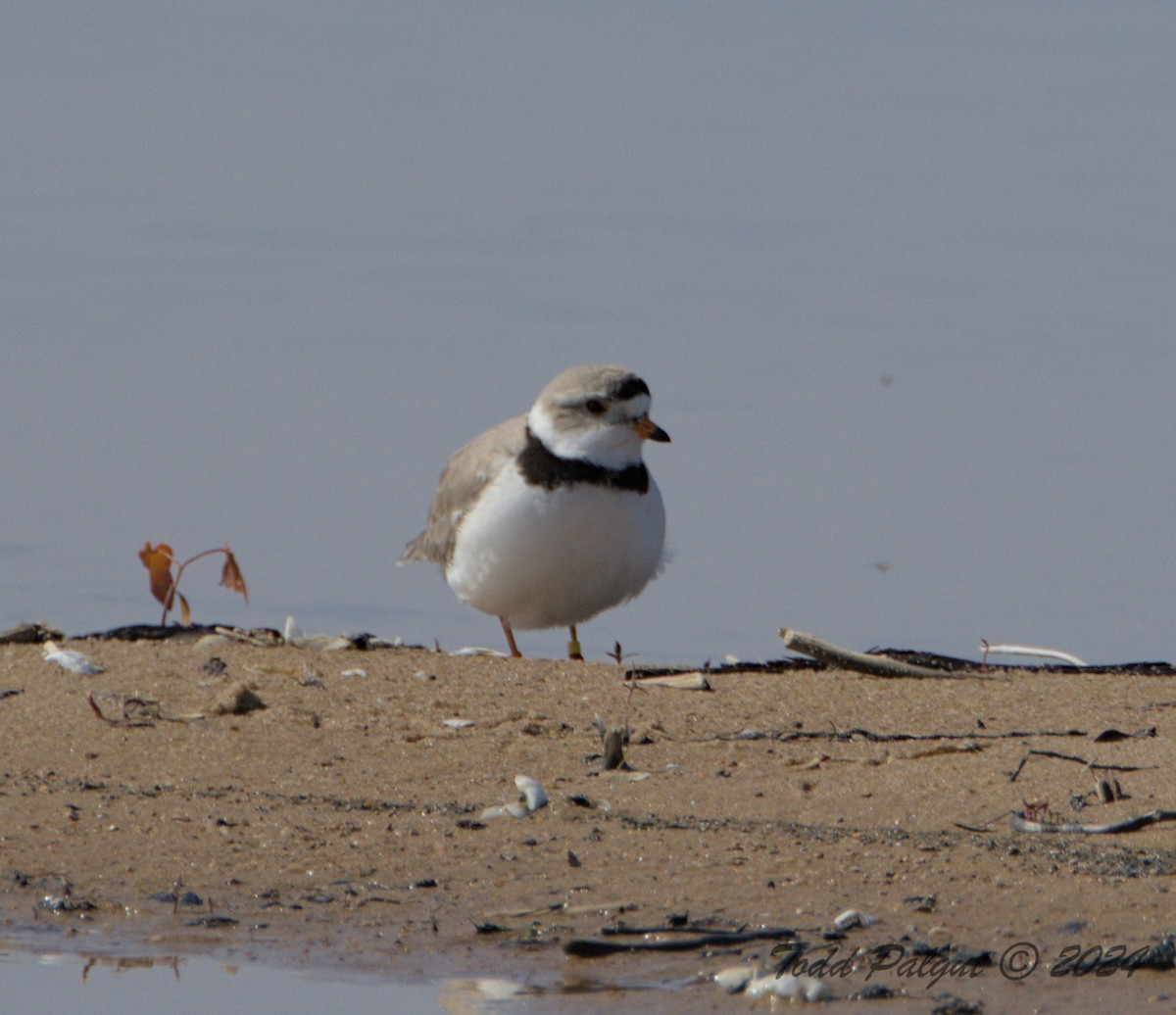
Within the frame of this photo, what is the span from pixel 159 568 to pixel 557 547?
1500 millimetres

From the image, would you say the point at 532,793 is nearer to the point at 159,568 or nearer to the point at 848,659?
the point at 848,659

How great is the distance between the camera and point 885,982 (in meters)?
4.08

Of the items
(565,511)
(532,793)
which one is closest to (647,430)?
(565,511)

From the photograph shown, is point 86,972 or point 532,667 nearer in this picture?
point 86,972

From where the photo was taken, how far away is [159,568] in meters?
7.78

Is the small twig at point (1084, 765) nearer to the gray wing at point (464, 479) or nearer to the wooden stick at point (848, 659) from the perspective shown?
the wooden stick at point (848, 659)

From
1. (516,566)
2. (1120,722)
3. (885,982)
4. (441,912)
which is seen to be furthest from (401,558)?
(885,982)

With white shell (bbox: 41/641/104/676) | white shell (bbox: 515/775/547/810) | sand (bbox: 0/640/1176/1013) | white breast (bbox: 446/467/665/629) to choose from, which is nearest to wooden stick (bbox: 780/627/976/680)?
sand (bbox: 0/640/1176/1013)

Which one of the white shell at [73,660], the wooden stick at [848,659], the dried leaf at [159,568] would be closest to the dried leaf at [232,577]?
the dried leaf at [159,568]

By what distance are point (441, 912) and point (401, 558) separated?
4.99 metres

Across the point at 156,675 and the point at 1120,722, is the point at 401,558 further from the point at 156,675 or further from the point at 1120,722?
the point at 1120,722

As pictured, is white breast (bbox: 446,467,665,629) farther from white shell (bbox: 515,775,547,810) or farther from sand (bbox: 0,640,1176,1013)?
white shell (bbox: 515,775,547,810)

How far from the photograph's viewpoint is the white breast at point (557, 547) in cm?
773

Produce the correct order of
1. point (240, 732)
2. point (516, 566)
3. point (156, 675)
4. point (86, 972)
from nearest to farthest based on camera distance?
point (86, 972) → point (240, 732) → point (156, 675) → point (516, 566)
